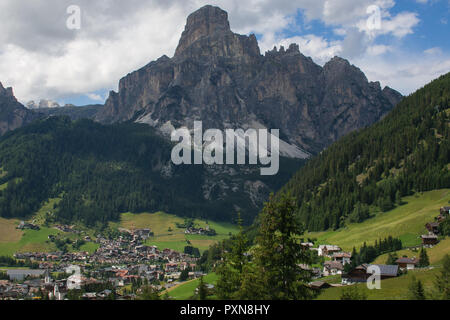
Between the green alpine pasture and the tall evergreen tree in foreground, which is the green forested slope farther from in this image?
the tall evergreen tree in foreground

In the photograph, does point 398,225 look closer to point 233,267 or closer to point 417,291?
point 417,291

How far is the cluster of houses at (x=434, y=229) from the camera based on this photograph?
4095 inches

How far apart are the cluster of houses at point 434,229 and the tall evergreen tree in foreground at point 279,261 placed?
7861 centimetres

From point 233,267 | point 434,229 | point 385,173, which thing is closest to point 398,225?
point 434,229

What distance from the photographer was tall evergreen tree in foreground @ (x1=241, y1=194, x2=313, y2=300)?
3556 centimetres

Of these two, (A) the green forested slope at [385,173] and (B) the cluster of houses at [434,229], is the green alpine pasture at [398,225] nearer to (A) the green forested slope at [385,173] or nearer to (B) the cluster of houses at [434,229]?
(B) the cluster of houses at [434,229]

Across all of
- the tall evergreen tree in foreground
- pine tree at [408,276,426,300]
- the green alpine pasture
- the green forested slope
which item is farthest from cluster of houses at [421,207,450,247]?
the tall evergreen tree in foreground

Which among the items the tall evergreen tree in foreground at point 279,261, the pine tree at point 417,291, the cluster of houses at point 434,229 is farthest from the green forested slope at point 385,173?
the tall evergreen tree in foreground at point 279,261

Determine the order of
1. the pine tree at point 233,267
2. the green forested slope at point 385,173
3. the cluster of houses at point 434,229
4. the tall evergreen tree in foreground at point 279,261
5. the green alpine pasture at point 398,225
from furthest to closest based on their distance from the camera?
the green forested slope at point 385,173
the green alpine pasture at point 398,225
the cluster of houses at point 434,229
the pine tree at point 233,267
the tall evergreen tree in foreground at point 279,261

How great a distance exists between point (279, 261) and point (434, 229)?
8838 centimetres

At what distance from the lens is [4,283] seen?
5768 inches

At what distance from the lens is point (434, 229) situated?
363 ft

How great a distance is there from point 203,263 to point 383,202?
68901mm
